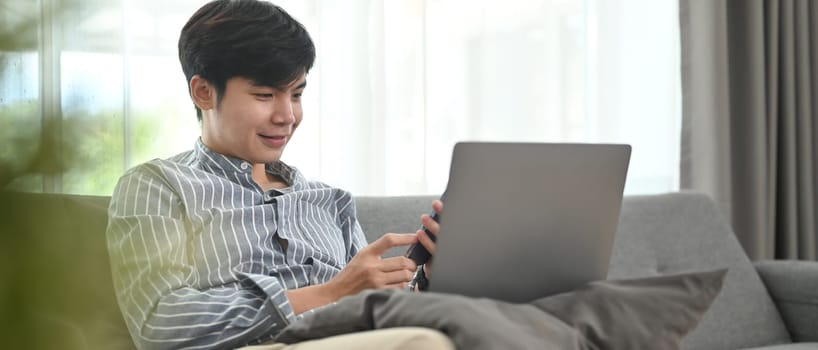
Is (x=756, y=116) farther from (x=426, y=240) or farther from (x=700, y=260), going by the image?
(x=426, y=240)

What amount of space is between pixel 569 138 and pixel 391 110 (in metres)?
0.68

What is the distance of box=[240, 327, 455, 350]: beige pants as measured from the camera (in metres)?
0.97

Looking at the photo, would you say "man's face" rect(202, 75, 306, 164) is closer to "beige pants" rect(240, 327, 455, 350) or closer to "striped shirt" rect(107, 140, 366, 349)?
"striped shirt" rect(107, 140, 366, 349)

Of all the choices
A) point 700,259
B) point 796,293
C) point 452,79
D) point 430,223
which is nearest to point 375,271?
point 430,223

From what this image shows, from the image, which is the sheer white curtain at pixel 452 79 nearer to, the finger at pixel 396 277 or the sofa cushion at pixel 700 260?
the sofa cushion at pixel 700 260

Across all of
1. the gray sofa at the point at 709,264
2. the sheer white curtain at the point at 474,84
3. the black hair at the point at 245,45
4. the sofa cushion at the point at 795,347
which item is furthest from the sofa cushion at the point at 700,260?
the black hair at the point at 245,45

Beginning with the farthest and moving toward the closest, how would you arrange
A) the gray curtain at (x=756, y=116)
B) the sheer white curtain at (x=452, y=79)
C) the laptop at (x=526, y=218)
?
the gray curtain at (x=756, y=116) < the sheer white curtain at (x=452, y=79) < the laptop at (x=526, y=218)

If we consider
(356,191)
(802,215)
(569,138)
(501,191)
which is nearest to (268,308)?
(501,191)

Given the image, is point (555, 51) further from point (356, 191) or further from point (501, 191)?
point (501, 191)

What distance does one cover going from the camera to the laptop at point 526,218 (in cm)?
120

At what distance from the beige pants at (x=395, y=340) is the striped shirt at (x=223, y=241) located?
31cm

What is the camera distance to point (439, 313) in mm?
1029

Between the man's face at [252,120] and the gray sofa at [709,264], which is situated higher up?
the man's face at [252,120]

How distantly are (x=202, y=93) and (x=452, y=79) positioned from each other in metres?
1.24
